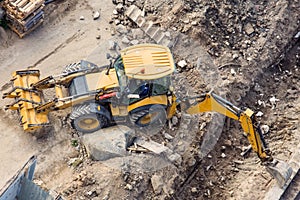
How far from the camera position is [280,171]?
42.4ft

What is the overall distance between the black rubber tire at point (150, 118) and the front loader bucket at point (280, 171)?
2885 millimetres

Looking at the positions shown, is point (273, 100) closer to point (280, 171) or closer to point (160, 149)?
point (280, 171)

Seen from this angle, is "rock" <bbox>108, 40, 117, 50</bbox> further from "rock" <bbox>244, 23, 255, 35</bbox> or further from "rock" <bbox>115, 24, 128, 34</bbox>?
"rock" <bbox>244, 23, 255, 35</bbox>

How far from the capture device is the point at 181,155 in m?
13.6

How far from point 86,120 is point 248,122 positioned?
13.1 feet

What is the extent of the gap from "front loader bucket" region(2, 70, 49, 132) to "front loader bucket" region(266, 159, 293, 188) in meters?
5.60

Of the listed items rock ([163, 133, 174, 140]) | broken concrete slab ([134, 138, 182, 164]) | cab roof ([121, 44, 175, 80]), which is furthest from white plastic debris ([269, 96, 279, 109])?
cab roof ([121, 44, 175, 80])

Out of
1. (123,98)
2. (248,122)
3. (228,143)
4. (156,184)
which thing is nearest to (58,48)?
(123,98)

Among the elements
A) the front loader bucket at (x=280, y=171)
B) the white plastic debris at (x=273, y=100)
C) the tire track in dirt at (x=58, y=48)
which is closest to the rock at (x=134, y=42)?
the tire track in dirt at (x=58, y=48)

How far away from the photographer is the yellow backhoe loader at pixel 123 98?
12.5 metres

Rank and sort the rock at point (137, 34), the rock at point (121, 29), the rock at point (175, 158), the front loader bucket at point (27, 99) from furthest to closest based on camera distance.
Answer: the rock at point (121, 29)
the rock at point (137, 34)
the rock at point (175, 158)
the front loader bucket at point (27, 99)

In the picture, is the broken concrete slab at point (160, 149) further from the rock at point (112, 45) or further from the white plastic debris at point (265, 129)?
the rock at point (112, 45)

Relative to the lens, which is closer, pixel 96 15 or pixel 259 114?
pixel 259 114

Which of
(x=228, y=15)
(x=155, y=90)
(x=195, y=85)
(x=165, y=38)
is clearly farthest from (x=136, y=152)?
(x=228, y=15)
